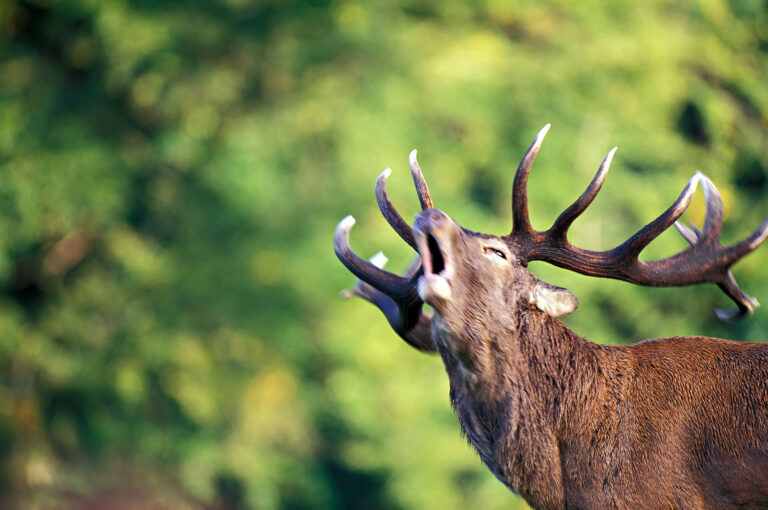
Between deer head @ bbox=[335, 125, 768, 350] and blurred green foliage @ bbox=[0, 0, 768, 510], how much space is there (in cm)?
832

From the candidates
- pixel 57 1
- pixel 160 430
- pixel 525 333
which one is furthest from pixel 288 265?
pixel 525 333

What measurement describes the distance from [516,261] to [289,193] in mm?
10206

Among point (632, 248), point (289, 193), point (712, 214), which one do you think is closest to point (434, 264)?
point (632, 248)

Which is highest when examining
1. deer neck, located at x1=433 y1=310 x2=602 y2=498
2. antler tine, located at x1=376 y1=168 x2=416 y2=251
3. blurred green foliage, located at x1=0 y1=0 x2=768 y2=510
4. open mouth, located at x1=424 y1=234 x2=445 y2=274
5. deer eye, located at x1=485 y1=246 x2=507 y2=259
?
open mouth, located at x1=424 y1=234 x2=445 y2=274

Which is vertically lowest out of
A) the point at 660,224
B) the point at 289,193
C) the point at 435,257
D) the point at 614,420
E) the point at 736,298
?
the point at 289,193

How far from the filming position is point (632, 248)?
370 centimetres

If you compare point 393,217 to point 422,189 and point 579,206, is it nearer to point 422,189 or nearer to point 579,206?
point 422,189

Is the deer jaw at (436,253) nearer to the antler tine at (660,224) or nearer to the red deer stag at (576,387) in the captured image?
the red deer stag at (576,387)

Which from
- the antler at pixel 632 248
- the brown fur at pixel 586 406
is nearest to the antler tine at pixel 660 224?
the antler at pixel 632 248

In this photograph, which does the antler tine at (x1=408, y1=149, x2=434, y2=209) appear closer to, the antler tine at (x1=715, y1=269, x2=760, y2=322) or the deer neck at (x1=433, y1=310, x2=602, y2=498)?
the deer neck at (x1=433, y1=310, x2=602, y2=498)

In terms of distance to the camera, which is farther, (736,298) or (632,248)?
(736,298)

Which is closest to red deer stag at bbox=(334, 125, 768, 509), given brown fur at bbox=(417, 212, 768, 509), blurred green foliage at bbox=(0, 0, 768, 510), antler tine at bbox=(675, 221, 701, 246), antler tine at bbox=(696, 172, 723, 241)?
brown fur at bbox=(417, 212, 768, 509)

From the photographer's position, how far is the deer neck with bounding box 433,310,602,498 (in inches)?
134

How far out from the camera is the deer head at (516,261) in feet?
11.1
